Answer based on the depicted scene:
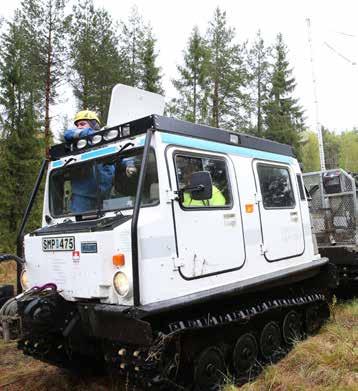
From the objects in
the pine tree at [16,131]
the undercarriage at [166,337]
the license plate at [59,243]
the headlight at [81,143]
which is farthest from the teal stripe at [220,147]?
the pine tree at [16,131]

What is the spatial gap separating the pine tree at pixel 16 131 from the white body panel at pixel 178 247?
10.8m

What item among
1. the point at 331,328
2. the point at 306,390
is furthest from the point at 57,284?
the point at 331,328

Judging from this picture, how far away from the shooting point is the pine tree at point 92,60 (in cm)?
1955

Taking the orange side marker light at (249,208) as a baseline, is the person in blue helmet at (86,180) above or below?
above

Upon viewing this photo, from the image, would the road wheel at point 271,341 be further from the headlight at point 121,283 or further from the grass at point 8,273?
the grass at point 8,273

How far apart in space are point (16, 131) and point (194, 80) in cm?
1213

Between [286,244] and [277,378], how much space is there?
6.12 ft

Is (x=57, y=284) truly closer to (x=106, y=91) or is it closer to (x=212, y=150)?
(x=212, y=150)

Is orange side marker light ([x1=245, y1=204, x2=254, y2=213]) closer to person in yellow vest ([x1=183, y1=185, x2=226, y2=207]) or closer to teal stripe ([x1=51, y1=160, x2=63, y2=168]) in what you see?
person in yellow vest ([x1=183, y1=185, x2=226, y2=207])

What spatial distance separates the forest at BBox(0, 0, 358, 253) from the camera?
16.5 metres

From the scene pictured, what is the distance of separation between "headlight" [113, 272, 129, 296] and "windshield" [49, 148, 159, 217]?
2.42 feet

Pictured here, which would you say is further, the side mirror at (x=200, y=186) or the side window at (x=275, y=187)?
the side window at (x=275, y=187)

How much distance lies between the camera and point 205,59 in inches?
1008

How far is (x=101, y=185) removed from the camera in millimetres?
4832
